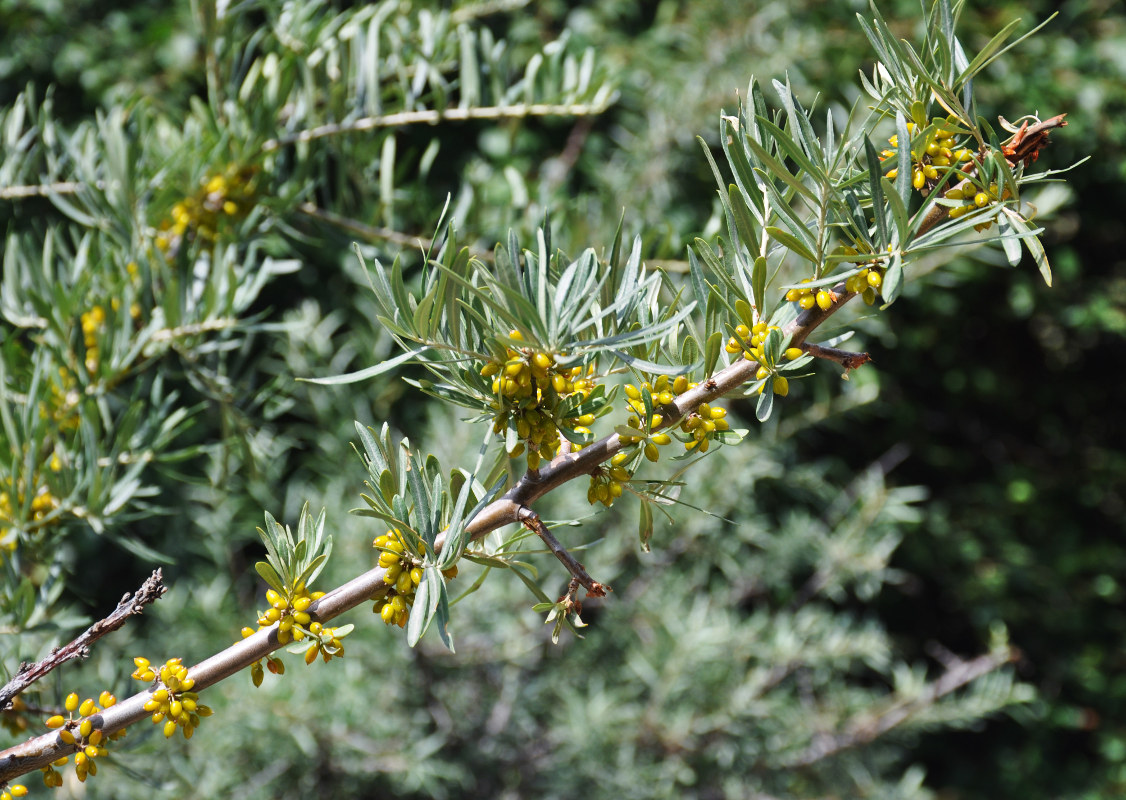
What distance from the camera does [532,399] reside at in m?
0.34

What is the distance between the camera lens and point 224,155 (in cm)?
64

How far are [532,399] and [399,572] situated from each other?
0.30 feet

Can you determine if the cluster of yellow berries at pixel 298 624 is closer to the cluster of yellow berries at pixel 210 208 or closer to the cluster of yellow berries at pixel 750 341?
the cluster of yellow berries at pixel 750 341

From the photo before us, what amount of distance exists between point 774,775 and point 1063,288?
1.31 metres

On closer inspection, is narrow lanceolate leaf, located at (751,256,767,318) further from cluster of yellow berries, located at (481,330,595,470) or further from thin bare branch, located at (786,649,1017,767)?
thin bare branch, located at (786,649,1017,767)

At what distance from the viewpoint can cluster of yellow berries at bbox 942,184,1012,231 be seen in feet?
1.05

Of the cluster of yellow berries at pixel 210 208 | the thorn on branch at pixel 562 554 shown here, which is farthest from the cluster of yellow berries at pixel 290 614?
the cluster of yellow berries at pixel 210 208

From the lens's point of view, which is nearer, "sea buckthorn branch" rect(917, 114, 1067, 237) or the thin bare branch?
"sea buckthorn branch" rect(917, 114, 1067, 237)

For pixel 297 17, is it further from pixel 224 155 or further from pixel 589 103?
pixel 589 103

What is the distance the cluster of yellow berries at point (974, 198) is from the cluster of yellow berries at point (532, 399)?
0.18 m

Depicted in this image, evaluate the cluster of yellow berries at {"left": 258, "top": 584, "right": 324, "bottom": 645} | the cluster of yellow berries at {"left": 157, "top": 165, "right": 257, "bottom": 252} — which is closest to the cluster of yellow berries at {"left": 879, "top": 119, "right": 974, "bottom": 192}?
the cluster of yellow berries at {"left": 258, "top": 584, "right": 324, "bottom": 645}

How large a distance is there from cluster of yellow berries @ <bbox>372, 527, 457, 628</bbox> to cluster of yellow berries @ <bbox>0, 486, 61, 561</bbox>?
31 cm

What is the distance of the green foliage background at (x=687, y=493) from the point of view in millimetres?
1146

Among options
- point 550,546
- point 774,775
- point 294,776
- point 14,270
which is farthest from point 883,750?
point 14,270
